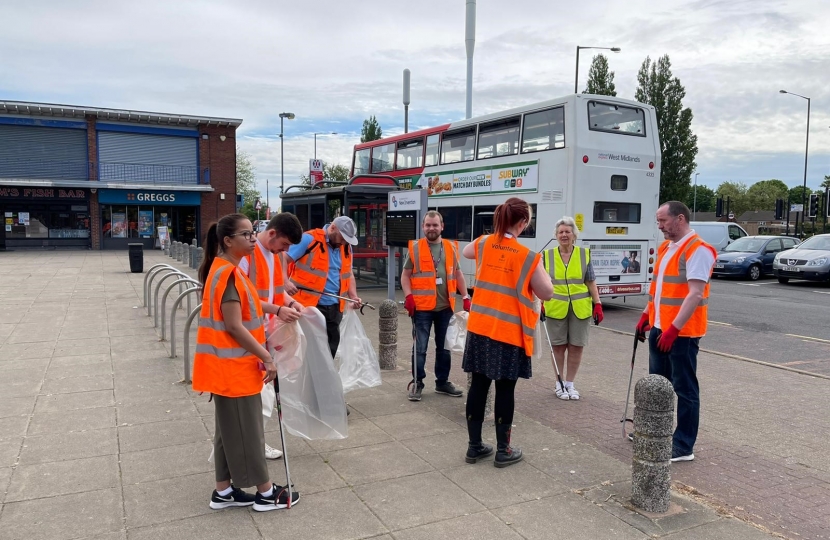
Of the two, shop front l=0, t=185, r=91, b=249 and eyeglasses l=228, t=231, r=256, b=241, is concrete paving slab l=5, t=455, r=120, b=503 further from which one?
shop front l=0, t=185, r=91, b=249

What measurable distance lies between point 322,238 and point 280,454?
6.30 feet

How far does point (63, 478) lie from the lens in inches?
158

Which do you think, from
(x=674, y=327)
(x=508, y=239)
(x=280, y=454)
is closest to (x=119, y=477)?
(x=280, y=454)

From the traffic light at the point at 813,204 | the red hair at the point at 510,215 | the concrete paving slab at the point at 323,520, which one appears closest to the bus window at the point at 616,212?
the red hair at the point at 510,215

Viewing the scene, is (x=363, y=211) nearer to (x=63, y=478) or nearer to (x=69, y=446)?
(x=69, y=446)

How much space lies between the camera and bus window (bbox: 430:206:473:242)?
13.7 metres

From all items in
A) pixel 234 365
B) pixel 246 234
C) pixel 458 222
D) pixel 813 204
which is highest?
pixel 813 204

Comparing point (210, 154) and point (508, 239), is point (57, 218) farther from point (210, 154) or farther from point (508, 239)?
point (508, 239)

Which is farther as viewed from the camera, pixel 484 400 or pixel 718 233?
pixel 718 233

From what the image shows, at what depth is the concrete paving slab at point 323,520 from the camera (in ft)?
11.0

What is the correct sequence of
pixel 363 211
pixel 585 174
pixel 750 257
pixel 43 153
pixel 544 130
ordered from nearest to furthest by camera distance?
pixel 585 174, pixel 544 130, pixel 363 211, pixel 750 257, pixel 43 153

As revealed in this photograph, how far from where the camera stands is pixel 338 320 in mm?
5562

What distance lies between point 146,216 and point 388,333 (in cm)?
2988

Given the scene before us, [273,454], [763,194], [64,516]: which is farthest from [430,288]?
[763,194]
